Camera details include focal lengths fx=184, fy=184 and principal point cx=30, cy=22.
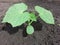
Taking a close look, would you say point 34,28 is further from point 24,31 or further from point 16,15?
point 16,15

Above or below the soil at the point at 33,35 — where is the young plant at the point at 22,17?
above

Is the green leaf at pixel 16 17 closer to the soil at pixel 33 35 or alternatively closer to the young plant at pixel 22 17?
the young plant at pixel 22 17

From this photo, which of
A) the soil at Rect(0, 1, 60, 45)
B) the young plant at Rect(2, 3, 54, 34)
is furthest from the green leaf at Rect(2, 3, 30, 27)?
the soil at Rect(0, 1, 60, 45)

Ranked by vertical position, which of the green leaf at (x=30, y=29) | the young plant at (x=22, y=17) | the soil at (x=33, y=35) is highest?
the young plant at (x=22, y=17)

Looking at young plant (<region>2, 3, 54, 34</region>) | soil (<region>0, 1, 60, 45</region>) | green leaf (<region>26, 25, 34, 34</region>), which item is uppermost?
young plant (<region>2, 3, 54, 34</region>)

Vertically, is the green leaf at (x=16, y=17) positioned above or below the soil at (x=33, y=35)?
above

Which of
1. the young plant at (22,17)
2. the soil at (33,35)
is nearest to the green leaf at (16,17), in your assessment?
the young plant at (22,17)

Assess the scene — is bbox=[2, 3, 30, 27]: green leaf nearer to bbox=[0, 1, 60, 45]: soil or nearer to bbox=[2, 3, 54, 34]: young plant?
bbox=[2, 3, 54, 34]: young plant

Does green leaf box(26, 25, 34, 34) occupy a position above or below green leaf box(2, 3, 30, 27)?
below

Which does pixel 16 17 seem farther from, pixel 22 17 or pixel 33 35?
pixel 33 35

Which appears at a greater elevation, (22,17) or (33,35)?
(22,17)

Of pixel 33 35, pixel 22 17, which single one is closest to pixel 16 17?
pixel 22 17
